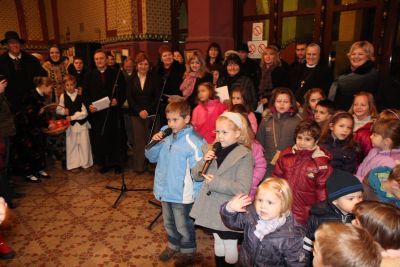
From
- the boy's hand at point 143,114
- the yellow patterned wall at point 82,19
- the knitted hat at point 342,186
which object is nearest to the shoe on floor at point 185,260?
the knitted hat at point 342,186

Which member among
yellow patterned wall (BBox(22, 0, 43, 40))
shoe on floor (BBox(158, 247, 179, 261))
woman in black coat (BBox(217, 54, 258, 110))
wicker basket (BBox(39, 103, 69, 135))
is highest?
yellow patterned wall (BBox(22, 0, 43, 40))

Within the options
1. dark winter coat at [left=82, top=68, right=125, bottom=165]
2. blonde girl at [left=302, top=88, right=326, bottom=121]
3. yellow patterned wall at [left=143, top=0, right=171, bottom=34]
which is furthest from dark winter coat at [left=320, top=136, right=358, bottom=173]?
yellow patterned wall at [left=143, top=0, right=171, bottom=34]

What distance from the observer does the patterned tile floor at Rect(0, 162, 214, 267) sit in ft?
8.82

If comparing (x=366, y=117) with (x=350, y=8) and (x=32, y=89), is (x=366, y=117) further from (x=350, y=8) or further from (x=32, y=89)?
(x=32, y=89)

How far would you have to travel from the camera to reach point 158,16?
7.45 metres

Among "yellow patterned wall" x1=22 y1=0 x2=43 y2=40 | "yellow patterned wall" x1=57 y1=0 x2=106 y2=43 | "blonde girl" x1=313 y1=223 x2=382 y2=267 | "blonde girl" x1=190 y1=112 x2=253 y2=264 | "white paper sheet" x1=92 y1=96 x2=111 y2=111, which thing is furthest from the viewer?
"yellow patterned wall" x1=22 y1=0 x2=43 y2=40

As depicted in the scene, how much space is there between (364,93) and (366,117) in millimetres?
217

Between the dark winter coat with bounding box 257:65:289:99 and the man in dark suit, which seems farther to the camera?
the man in dark suit

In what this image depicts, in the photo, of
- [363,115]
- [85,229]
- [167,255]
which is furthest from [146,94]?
[363,115]

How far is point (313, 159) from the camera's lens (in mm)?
2291

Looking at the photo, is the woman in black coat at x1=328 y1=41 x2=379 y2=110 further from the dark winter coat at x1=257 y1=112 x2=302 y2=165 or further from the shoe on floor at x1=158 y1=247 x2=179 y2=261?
the shoe on floor at x1=158 y1=247 x2=179 y2=261

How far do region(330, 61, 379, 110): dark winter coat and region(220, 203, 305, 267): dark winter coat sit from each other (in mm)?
1982

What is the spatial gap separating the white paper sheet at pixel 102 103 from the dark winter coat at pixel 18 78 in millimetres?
907

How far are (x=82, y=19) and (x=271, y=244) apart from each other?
10.4 meters
